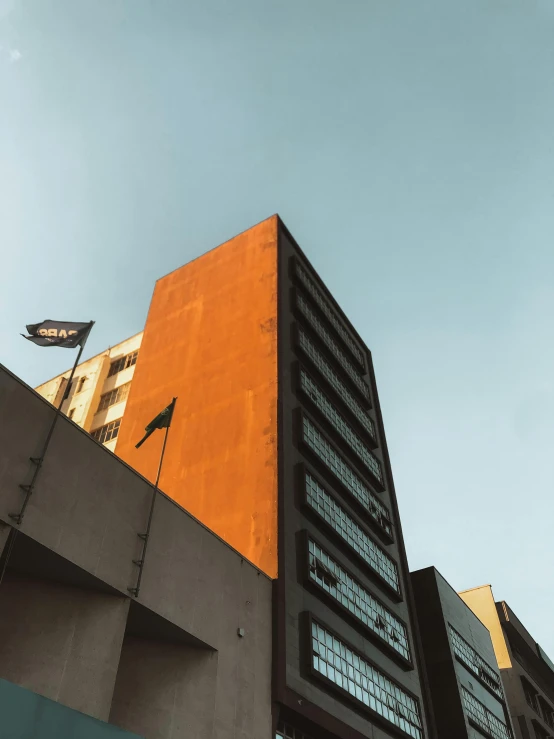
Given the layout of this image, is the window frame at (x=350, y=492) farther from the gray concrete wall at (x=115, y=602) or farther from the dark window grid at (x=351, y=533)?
the gray concrete wall at (x=115, y=602)

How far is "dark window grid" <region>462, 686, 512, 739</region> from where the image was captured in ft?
127

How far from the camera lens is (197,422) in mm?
33625

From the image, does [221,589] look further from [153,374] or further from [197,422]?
[153,374]

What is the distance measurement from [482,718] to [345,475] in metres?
19.1

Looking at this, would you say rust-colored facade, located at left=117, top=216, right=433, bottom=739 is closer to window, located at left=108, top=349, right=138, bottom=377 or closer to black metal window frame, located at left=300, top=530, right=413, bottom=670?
black metal window frame, located at left=300, top=530, right=413, bottom=670

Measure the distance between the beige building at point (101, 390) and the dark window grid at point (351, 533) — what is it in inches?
630

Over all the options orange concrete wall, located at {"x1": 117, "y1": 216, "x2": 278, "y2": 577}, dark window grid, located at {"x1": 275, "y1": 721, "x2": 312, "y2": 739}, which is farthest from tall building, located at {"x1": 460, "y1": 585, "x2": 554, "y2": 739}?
orange concrete wall, located at {"x1": 117, "y1": 216, "x2": 278, "y2": 577}

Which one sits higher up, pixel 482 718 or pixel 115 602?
pixel 482 718

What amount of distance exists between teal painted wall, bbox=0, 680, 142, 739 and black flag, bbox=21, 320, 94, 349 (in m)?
10.7

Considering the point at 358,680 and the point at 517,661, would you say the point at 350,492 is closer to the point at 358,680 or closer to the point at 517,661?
the point at 358,680

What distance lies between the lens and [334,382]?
3994cm

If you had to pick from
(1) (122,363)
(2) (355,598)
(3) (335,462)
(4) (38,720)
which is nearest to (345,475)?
(3) (335,462)

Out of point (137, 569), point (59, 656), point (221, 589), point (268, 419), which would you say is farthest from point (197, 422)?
point (59, 656)

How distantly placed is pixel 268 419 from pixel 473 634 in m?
27.3
